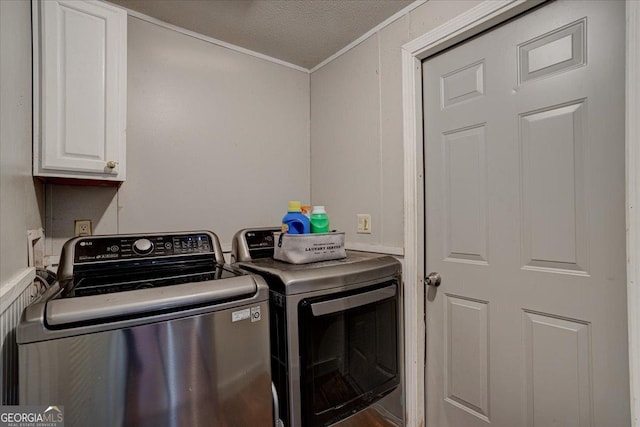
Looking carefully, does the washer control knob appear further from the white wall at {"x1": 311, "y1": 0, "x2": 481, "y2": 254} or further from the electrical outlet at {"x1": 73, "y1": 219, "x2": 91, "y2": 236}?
→ the white wall at {"x1": 311, "y1": 0, "x2": 481, "y2": 254}

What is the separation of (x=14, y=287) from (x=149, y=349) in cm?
39

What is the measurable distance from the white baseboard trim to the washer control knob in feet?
1.15

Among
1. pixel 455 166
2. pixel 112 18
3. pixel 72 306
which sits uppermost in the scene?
pixel 112 18

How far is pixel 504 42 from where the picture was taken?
1.30 m

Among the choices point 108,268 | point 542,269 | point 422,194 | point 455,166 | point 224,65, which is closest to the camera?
point 542,269

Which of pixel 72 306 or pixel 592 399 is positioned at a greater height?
pixel 72 306

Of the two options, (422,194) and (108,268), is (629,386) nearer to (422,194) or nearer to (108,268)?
(422,194)

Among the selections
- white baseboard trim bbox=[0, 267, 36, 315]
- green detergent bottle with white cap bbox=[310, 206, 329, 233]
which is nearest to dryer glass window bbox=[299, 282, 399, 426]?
green detergent bottle with white cap bbox=[310, 206, 329, 233]

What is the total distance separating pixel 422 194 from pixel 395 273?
0.43 m

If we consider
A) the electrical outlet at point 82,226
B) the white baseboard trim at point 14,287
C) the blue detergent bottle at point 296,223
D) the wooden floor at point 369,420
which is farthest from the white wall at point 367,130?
the white baseboard trim at point 14,287

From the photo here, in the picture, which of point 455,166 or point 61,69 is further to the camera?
point 455,166

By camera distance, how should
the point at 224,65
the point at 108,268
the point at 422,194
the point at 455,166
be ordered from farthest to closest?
the point at 224,65 → the point at 422,194 → the point at 455,166 → the point at 108,268

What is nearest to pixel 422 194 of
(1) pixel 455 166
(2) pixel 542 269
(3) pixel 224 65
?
(1) pixel 455 166

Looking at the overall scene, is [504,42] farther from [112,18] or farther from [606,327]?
[112,18]
